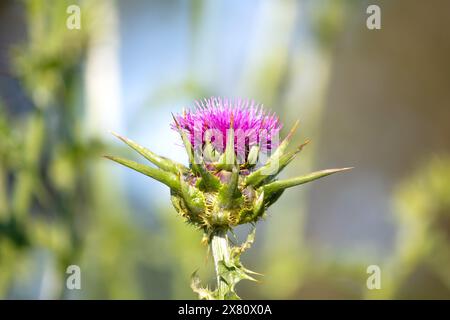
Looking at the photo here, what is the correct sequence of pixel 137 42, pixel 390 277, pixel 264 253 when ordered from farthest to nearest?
pixel 137 42
pixel 264 253
pixel 390 277

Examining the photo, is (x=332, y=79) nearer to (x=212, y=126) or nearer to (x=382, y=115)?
(x=382, y=115)

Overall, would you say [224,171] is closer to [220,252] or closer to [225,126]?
[225,126]

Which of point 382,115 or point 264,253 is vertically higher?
point 382,115

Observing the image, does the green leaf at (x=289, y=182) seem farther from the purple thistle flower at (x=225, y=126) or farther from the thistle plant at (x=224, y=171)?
the purple thistle flower at (x=225, y=126)

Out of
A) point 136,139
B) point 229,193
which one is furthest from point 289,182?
Result: point 136,139

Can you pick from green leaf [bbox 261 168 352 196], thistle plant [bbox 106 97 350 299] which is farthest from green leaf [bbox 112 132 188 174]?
green leaf [bbox 261 168 352 196]

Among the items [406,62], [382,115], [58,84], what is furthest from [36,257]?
[406,62]
